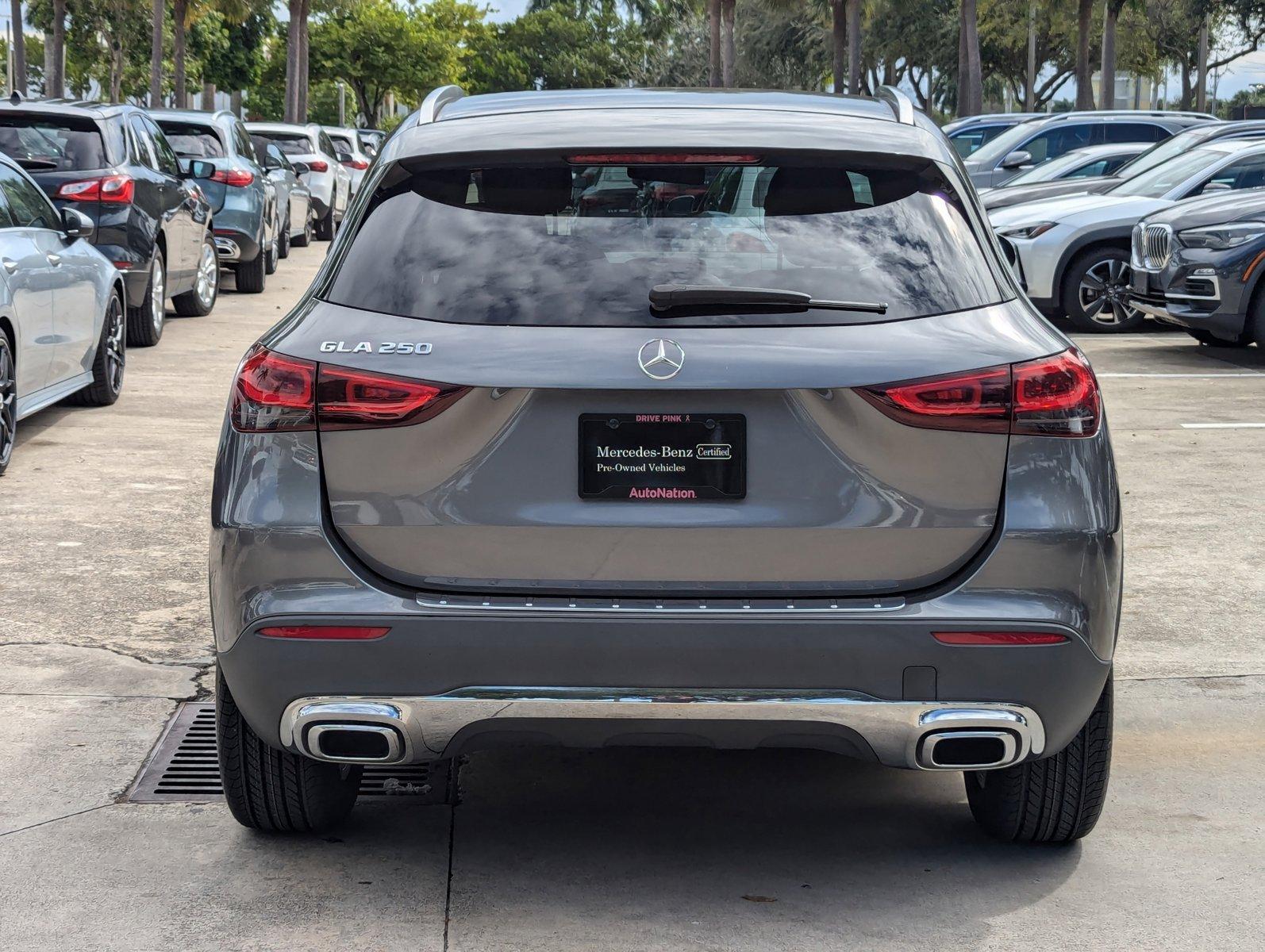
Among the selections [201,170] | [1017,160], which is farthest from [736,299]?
[1017,160]

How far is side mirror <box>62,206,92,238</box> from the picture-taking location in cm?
945

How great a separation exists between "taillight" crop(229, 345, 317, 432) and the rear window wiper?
71cm

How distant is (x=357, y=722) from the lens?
11.5ft

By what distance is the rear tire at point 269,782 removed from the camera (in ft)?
13.0

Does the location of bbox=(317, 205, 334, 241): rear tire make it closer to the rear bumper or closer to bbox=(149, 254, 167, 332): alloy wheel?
bbox=(149, 254, 167, 332): alloy wheel

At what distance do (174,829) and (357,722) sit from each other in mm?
968

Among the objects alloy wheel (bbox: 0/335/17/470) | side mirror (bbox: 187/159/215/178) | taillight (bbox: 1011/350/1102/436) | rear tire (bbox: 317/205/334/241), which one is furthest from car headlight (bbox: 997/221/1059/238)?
rear tire (bbox: 317/205/334/241)

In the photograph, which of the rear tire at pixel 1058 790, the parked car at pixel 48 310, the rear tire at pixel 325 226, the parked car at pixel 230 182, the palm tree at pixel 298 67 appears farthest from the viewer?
the palm tree at pixel 298 67

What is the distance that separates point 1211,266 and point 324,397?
10.7 m

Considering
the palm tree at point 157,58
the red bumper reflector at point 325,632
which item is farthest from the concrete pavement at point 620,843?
the palm tree at point 157,58

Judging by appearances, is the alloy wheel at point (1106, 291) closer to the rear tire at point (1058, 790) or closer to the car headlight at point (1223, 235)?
the car headlight at point (1223, 235)

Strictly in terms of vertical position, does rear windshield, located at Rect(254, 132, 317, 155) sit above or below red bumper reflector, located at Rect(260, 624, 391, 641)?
above

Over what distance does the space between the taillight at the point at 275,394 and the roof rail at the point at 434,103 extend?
82 centimetres

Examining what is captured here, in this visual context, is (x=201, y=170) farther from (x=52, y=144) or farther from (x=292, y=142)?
(x=292, y=142)
